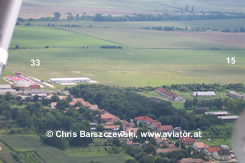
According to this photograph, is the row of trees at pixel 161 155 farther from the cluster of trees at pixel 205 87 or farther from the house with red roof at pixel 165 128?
the cluster of trees at pixel 205 87

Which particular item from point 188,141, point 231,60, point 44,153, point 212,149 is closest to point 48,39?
point 231,60

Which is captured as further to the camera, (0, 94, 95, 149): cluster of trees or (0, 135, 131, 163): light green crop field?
(0, 94, 95, 149): cluster of trees

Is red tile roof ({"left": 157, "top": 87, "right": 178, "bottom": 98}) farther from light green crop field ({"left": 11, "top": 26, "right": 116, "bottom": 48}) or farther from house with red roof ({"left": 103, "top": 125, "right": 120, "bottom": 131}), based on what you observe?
light green crop field ({"left": 11, "top": 26, "right": 116, "bottom": 48})

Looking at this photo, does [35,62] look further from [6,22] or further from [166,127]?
[6,22]

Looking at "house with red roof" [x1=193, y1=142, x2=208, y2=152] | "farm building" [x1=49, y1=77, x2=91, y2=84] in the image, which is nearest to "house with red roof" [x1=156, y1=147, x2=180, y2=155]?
"house with red roof" [x1=193, y1=142, x2=208, y2=152]

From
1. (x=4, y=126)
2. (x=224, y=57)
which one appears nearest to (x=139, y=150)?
(x=4, y=126)

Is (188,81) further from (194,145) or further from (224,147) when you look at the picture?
(224,147)
